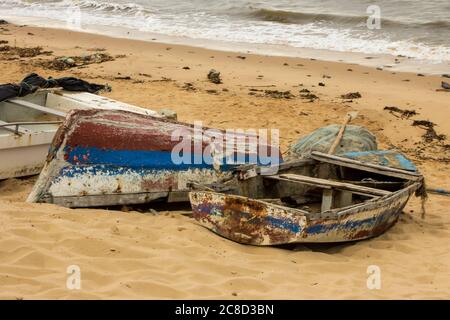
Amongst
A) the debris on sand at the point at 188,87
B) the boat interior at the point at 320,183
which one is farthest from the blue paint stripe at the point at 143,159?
the debris on sand at the point at 188,87

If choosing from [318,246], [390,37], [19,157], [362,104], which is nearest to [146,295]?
[318,246]

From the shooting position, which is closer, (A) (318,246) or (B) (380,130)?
(A) (318,246)

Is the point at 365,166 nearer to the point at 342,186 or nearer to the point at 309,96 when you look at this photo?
the point at 342,186

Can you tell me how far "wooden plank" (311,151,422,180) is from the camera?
6.44m

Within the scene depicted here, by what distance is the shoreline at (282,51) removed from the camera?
14.1m

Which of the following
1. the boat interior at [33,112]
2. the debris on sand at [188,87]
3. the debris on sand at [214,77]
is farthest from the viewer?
the debris on sand at [214,77]

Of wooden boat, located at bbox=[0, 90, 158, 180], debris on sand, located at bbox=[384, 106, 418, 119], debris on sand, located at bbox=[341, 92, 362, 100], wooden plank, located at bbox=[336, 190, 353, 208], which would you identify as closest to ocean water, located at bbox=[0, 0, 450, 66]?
debris on sand, located at bbox=[341, 92, 362, 100]

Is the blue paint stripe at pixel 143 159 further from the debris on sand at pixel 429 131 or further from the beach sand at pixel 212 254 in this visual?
the debris on sand at pixel 429 131

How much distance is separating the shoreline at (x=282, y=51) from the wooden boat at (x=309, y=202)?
7437 millimetres

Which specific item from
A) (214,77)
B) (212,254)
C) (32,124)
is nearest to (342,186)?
(212,254)

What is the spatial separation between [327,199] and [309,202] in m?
0.52
